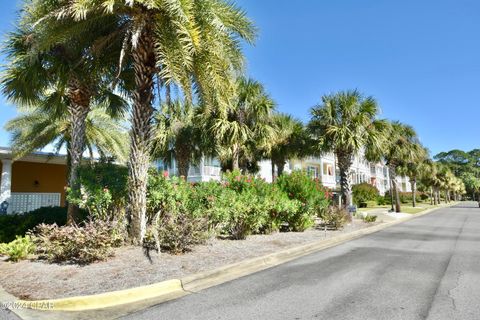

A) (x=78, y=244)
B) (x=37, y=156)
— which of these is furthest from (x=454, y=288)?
(x=37, y=156)

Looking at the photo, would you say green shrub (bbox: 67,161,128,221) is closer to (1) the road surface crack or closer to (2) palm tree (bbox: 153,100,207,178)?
(1) the road surface crack

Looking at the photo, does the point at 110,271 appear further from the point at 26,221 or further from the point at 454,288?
the point at 26,221

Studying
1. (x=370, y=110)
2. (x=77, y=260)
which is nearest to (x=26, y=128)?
(x=77, y=260)

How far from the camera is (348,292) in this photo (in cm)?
566

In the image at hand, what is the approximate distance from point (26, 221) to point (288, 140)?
589 inches

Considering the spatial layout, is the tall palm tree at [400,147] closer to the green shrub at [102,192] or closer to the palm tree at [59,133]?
the palm tree at [59,133]

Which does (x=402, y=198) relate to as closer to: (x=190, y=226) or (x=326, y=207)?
(x=326, y=207)

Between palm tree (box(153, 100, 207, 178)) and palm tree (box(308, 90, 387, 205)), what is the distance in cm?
640

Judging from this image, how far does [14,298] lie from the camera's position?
5.09 meters

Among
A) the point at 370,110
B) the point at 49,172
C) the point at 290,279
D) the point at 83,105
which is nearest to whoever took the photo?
the point at 290,279

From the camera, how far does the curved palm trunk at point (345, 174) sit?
18.4 m

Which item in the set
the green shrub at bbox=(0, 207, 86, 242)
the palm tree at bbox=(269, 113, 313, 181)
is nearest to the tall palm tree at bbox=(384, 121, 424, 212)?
the palm tree at bbox=(269, 113, 313, 181)

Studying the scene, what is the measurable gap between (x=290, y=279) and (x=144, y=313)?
2871mm

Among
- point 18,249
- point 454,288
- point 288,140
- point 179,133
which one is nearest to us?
point 454,288
